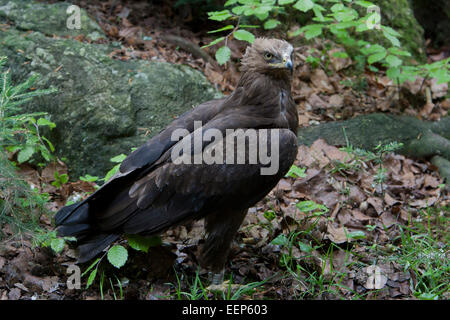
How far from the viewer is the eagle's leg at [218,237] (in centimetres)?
392

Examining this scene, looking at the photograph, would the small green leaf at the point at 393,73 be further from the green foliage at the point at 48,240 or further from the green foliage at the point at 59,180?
the green foliage at the point at 48,240

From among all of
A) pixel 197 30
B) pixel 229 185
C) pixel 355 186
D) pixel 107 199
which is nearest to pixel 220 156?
pixel 229 185

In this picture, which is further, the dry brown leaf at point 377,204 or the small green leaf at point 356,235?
the dry brown leaf at point 377,204

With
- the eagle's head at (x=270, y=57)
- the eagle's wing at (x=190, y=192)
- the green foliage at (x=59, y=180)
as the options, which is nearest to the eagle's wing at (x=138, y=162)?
the eagle's wing at (x=190, y=192)

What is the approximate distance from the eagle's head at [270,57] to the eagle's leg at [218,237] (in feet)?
3.72

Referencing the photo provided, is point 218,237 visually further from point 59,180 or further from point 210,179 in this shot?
point 59,180

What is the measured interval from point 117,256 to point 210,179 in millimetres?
895

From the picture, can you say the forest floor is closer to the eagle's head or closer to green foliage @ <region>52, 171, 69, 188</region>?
green foliage @ <region>52, 171, 69, 188</region>

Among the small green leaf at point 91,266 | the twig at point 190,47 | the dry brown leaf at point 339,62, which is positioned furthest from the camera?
the dry brown leaf at point 339,62

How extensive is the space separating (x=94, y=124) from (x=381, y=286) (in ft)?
10.9

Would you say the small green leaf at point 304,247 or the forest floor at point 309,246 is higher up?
the small green leaf at point 304,247

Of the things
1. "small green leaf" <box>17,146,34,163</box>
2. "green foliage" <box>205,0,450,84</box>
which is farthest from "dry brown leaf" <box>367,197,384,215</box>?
"small green leaf" <box>17,146,34,163</box>

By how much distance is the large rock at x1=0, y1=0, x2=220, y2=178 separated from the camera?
17.8ft

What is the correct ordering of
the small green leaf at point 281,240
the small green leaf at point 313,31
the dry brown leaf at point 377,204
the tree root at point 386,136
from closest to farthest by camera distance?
the small green leaf at point 281,240 → the dry brown leaf at point 377,204 → the small green leaf at point 313,31 → the tree root at point 386,136
